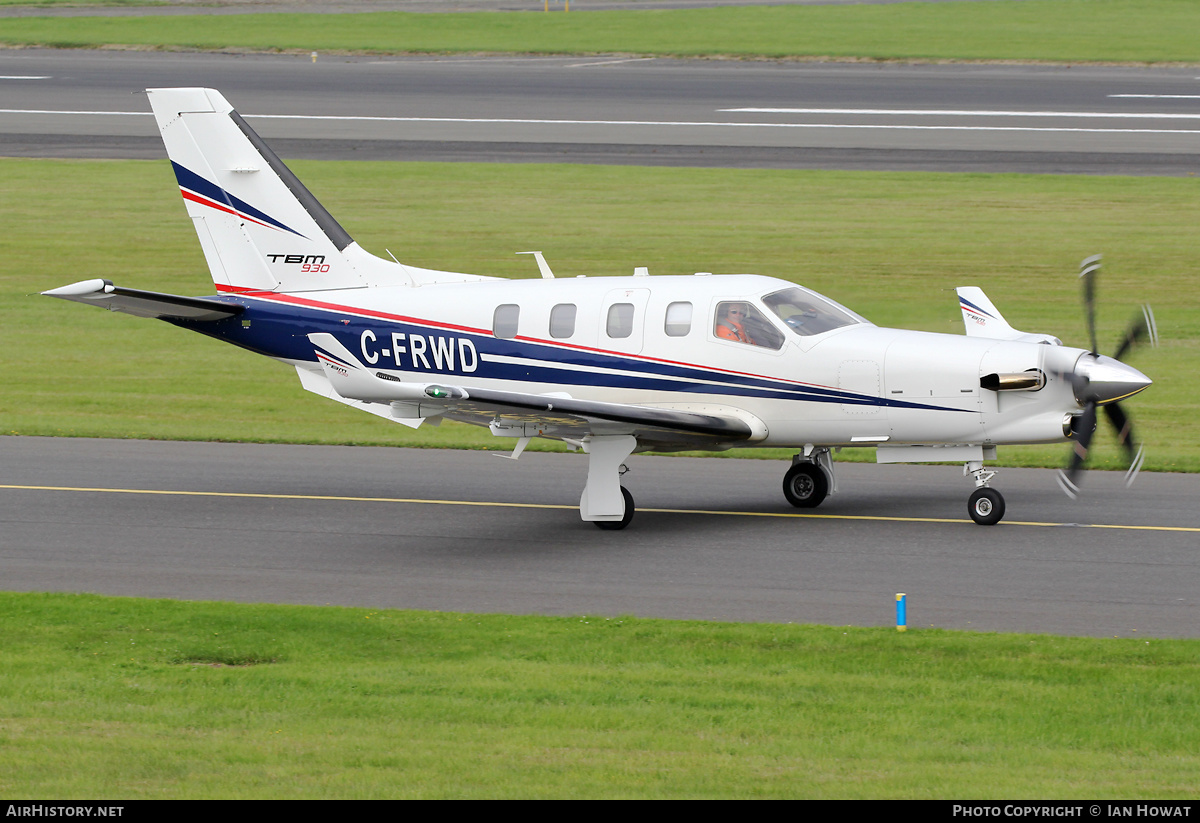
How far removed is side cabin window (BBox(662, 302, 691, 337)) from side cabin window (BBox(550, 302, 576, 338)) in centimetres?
106

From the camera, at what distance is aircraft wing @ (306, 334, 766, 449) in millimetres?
14898

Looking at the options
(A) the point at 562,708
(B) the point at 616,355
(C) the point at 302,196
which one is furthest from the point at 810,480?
(A) the point at 562,708

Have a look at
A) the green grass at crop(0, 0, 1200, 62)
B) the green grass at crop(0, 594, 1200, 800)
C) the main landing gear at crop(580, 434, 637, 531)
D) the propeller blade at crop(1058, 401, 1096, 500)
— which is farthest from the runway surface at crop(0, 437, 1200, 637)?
the green grass at crop(0, 0, 1200, 62)

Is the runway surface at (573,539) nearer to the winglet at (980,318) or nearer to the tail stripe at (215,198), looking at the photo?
the winglet at (980,318)

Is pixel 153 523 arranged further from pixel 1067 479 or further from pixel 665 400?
pixel 1067 479

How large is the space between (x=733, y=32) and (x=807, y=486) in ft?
148

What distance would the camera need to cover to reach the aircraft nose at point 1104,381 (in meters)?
15.0

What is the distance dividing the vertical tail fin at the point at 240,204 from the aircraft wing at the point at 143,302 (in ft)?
2.28

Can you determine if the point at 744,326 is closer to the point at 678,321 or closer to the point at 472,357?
the point at 678,321

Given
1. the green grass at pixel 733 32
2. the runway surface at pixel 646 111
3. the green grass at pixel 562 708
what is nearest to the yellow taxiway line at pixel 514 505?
the green grass at pixel 562 708

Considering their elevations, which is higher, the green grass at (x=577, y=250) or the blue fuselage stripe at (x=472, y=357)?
the green grass at (x=577, y=250)

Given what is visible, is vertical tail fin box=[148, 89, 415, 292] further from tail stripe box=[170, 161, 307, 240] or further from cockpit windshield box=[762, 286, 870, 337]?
cockpit windshield box=[762, 286, 870, 337]

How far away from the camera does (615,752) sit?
9461mm

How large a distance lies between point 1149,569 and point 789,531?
3.63 metres
